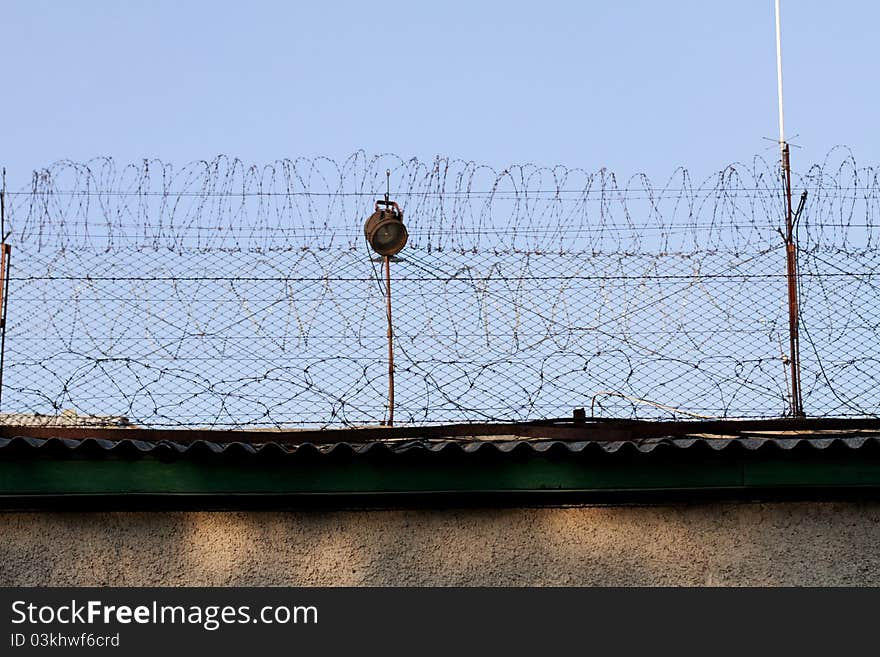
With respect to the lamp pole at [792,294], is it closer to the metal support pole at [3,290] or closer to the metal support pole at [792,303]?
the metal support pole at [792,303]

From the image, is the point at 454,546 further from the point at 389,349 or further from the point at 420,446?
the point at 389,349

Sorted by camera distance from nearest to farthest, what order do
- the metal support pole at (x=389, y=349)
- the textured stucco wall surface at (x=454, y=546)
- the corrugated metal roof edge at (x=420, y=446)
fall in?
the corrugated metal roof edge at (x=420, y=446) < the textured stucco wall surface at (x=454, y=546) < the metal support pole at (x=389, y=349)

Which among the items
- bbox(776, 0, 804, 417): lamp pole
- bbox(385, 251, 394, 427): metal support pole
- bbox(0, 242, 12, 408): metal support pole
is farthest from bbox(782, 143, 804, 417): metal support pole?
bbox(0, 242, 12, 408): metal support pole

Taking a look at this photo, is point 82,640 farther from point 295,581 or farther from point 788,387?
point 788,387

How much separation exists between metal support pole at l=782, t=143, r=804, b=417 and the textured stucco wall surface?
1328mm

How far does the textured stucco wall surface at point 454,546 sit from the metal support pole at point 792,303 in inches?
52.3

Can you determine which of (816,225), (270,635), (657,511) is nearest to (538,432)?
(657,511)

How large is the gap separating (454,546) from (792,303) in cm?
300

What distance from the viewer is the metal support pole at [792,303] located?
806cm

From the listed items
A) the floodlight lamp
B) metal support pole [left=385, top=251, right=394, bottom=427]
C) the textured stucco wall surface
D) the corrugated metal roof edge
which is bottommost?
the textured stucco wall surface

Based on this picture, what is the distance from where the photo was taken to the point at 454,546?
6832mm

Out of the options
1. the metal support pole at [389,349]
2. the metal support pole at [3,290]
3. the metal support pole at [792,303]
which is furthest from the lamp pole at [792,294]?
the metal support pole at [3,290]

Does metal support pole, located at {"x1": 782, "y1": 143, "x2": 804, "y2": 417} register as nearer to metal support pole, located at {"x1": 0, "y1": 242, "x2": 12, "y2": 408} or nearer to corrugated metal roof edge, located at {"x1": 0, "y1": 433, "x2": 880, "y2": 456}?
corrugated metal roof edge, located at {"x1": 0, "y1": 433, "x2": 880, "y2": 456}

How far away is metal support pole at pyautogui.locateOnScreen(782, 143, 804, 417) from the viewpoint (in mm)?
8062
